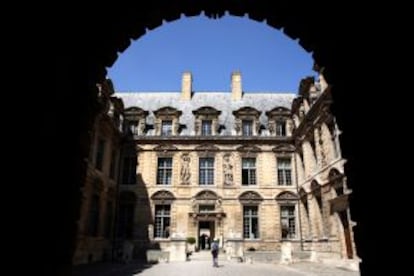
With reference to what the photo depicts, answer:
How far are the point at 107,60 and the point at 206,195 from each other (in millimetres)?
Result: 18512

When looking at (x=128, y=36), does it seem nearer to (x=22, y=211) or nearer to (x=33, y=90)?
(x=33, y=90)

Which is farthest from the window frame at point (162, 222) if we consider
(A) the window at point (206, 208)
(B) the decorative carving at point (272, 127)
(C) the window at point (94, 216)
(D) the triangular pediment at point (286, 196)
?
(B) the decorative carving at point (272, 127)

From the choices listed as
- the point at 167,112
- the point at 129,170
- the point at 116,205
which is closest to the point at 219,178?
the point at 167,112

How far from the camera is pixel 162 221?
2228 cm

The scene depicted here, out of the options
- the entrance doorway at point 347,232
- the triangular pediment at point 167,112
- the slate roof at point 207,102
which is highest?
the slate roof at point 207,102

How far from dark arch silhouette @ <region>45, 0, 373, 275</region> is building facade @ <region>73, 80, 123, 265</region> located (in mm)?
11172

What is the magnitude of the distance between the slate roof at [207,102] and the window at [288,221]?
251 inches

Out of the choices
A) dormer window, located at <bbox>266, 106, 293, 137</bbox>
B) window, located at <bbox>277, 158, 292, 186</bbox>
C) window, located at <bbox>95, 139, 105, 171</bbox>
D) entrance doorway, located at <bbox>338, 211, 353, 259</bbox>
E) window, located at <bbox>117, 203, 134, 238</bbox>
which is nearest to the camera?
entrance doorway, located at <bbox>338, 211, 353, 259</bbox>

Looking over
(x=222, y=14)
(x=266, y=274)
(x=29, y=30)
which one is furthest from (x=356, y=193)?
(x=266, y=274)

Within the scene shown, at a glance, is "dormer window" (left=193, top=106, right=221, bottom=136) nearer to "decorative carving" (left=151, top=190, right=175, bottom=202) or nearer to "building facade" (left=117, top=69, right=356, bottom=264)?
"building facade" (left=117, top=69, right=356, bottom=264)

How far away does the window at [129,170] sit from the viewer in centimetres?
2298

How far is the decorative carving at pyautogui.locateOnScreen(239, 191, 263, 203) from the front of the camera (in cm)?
2233

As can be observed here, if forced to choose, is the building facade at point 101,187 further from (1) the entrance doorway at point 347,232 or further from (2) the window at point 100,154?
(1) the entrance doorway at point 347,232

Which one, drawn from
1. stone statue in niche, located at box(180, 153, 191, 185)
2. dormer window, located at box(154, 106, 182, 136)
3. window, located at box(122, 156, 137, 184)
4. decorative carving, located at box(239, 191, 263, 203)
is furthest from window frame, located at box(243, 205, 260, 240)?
window, located at box(122, 156, 137, 184)
